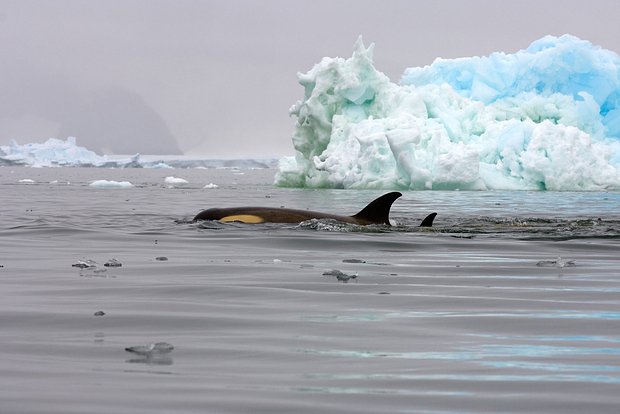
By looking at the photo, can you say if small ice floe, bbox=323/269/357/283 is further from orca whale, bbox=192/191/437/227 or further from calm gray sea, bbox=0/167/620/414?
orca whale, bbox=192/191/437/227

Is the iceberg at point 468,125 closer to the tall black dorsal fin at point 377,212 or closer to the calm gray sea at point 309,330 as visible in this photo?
the tall black dorsal fin at point 377,212

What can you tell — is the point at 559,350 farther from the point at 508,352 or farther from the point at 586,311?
the point at 586,311

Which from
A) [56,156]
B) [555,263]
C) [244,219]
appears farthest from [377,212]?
[56,156]

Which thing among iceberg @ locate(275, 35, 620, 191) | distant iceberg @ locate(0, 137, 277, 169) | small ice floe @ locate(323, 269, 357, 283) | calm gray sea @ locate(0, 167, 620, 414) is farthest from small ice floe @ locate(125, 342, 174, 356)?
distant iceberg @ locate(0, 137, 277, 169)

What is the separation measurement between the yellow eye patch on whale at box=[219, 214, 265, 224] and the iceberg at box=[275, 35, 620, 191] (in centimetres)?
2120

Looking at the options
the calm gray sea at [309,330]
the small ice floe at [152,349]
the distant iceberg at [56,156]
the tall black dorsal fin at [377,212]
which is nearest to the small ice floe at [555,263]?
the calm gray sea at [309,330]

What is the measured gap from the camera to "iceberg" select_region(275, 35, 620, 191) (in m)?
35.4

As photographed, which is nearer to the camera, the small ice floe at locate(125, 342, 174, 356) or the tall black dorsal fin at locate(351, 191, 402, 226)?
the small ice floe at locate(125, 342, 174, 356)

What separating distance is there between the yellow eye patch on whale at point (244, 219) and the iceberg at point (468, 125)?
2120 cm

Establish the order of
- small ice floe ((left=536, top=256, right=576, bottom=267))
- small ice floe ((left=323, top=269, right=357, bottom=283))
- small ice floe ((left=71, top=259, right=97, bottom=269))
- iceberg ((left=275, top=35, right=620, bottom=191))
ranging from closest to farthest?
1. small ice floe ((left=323, top=269, right=357, bottom=283))
2. small ice floe ((left=71, top=259, right=97, bottom=269))
3. small ice floe ((left=536, top=256, right=576, bottom=267))
4. iceberg ((left=275, top=35, right=620, bottom=191))

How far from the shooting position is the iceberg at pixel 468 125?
116ft

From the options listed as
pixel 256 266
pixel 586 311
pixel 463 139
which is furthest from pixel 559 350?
pixel 463 139

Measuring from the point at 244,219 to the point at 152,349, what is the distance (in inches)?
346

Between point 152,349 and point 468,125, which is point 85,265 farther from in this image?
point 468,125
